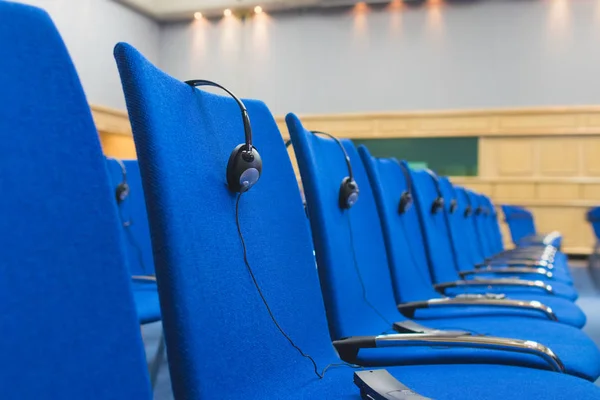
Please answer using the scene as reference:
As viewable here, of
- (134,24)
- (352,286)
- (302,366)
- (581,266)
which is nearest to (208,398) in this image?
(302,366)

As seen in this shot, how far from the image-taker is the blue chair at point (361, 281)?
129 cm

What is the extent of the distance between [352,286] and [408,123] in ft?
30.7

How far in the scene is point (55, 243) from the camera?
21.5 inches

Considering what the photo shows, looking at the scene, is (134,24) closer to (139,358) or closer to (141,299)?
(141,299)

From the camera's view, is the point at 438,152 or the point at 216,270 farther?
the point at 438,152

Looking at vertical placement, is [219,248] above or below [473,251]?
above

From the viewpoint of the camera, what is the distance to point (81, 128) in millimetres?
572

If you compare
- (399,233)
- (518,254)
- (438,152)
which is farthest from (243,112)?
(438,152)

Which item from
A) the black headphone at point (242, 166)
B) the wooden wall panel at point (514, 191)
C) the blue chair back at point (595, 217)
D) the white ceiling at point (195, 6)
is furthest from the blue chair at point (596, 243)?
the black headphone at point (242, 166)

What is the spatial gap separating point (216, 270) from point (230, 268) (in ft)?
0.15

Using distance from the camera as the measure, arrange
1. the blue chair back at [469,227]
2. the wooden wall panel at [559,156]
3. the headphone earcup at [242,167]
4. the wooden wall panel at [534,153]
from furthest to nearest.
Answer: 1. the wooden wall panel at [559,156]
2. the wooden wall panel at [534,153]
3. the blue chair back at [469,227]
4. the headphone earcup at [242,167]

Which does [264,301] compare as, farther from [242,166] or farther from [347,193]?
[347,193]

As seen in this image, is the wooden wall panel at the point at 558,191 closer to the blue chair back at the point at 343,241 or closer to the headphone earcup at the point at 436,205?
the headphone earcup at the point at 436,205

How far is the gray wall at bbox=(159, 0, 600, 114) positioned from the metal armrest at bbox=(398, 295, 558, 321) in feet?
29.6
